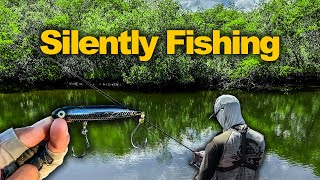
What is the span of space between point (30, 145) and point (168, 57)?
102ft

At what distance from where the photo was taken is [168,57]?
108 feet

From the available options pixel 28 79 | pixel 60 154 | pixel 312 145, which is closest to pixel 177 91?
pixel 28 79

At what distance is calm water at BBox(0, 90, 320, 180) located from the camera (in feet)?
45.3

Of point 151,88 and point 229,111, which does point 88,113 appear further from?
point 151,88

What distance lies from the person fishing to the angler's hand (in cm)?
126

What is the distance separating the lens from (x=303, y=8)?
36.8m

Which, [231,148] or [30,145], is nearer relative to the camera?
[30,145]

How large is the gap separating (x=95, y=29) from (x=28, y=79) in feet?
21.1

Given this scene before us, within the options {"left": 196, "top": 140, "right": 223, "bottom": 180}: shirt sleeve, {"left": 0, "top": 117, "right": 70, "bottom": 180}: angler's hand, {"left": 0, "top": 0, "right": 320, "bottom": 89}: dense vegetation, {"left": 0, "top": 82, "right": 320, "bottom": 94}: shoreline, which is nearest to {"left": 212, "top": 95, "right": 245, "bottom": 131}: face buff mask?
{"left": 196, "top": 140, "right": 223, "bottom": 180}: shirt sleeve

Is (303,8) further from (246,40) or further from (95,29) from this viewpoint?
(95,29)

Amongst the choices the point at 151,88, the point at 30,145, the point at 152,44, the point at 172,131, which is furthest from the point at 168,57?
the point at 30,145

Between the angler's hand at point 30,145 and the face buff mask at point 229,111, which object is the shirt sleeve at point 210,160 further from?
the angler's hand at point 30,145

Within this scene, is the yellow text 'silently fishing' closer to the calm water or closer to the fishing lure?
the calm water

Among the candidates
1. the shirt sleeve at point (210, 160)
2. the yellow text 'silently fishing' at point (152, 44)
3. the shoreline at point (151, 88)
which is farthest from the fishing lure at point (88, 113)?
the yellow text 'silently fishing' at point (152, 44)
